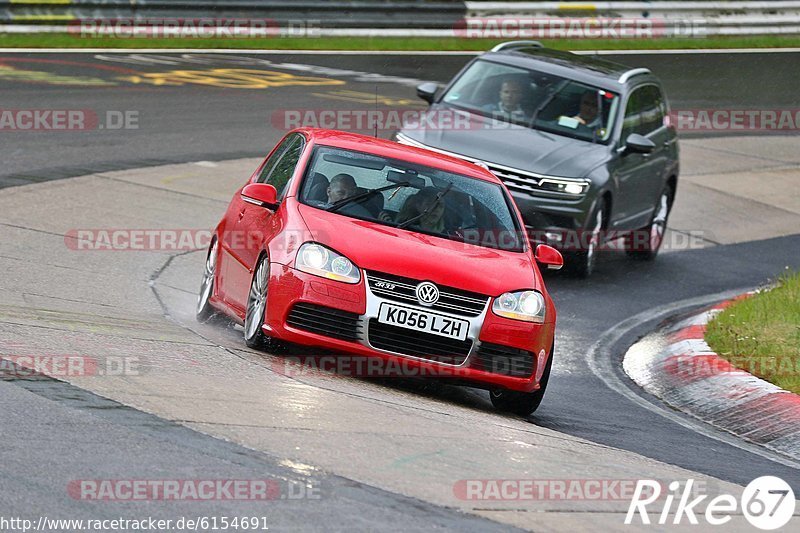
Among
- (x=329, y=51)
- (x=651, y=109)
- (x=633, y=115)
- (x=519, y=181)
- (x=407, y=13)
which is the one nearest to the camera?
(x=519, y=181)

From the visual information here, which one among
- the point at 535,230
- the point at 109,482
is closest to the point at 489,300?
the point at 109,482

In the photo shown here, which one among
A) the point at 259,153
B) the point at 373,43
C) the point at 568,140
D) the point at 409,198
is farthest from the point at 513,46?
the point at 373,43

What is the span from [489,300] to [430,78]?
16454mm

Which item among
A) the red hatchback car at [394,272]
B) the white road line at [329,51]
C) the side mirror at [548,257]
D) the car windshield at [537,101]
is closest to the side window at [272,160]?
the red hatchback car at [394,272]

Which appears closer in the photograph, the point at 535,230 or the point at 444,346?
the point at 444,346

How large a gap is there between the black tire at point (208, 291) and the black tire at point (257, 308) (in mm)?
1180

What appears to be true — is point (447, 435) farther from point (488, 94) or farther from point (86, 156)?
point (86, 156)

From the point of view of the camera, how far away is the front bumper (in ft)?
27.4

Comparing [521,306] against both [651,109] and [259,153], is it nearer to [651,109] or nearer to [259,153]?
[651,109]

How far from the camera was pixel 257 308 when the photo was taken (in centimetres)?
880

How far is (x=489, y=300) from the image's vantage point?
8508 millimetres

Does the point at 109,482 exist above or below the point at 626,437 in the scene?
above

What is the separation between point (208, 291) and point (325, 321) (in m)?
2.14

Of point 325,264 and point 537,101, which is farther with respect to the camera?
point 537,101
